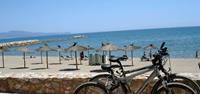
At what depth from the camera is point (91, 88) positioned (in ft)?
15.2

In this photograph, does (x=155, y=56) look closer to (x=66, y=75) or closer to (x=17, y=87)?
(x=66, y=75)

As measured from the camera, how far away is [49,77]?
6.16 meters

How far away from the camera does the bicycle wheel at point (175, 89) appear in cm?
404

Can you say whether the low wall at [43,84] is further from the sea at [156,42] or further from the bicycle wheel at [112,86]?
the sea at [156,42]

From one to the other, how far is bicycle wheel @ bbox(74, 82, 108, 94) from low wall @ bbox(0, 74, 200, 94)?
3.70 feet

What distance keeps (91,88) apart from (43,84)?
1.85 m

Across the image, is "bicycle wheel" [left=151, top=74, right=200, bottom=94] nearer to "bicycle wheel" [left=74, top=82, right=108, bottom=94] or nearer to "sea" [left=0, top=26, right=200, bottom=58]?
"bicycle wheel" [left=74, top=82, right=108, bottom=94]

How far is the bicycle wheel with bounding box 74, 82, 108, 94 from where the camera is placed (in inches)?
179

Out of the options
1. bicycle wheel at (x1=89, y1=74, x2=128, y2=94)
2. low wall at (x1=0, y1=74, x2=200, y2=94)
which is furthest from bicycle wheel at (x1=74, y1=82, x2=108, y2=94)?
low wall at (x1=0, y1=74, x2=200, y2=94)

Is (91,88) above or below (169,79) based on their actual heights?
below

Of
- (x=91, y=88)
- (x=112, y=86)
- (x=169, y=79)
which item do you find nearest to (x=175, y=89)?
(x=169, y=79)

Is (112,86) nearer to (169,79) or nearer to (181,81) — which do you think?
(169,79)

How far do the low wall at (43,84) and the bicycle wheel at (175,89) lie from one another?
4.47 feet

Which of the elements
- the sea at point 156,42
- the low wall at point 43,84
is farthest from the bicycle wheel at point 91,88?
A: the sea at point 156,42
